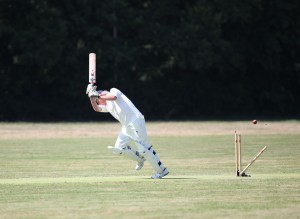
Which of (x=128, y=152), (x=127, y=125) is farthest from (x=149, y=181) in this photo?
(x=127, y=125)

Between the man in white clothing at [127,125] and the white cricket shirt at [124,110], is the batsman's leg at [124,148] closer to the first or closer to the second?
the man in white clothing at [127,125]

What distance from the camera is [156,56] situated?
4456cm

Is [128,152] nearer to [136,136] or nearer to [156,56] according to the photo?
[136,136]

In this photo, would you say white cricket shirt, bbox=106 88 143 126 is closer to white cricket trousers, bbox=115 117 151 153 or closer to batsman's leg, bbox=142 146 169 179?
white cricket trousers, bbox=115 117 151 153

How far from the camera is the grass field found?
1106 centimetres

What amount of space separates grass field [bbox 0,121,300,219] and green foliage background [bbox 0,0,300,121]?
1460 centimetres

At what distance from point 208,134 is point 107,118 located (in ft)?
43.0

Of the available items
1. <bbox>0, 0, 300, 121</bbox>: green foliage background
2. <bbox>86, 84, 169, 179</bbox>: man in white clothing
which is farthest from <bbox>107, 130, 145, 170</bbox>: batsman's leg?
<bbox>0, 0, 300, 121</bbox>: green foliage background

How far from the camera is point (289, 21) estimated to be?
4566cm

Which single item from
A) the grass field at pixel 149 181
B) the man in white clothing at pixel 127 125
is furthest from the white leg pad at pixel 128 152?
the grass field at pixel 149 181

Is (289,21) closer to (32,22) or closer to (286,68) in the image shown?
(286,68)

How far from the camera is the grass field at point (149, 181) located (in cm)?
1106

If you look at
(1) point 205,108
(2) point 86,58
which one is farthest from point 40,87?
(1) point 205,108

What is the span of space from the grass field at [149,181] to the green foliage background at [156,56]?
1460 centimetres
